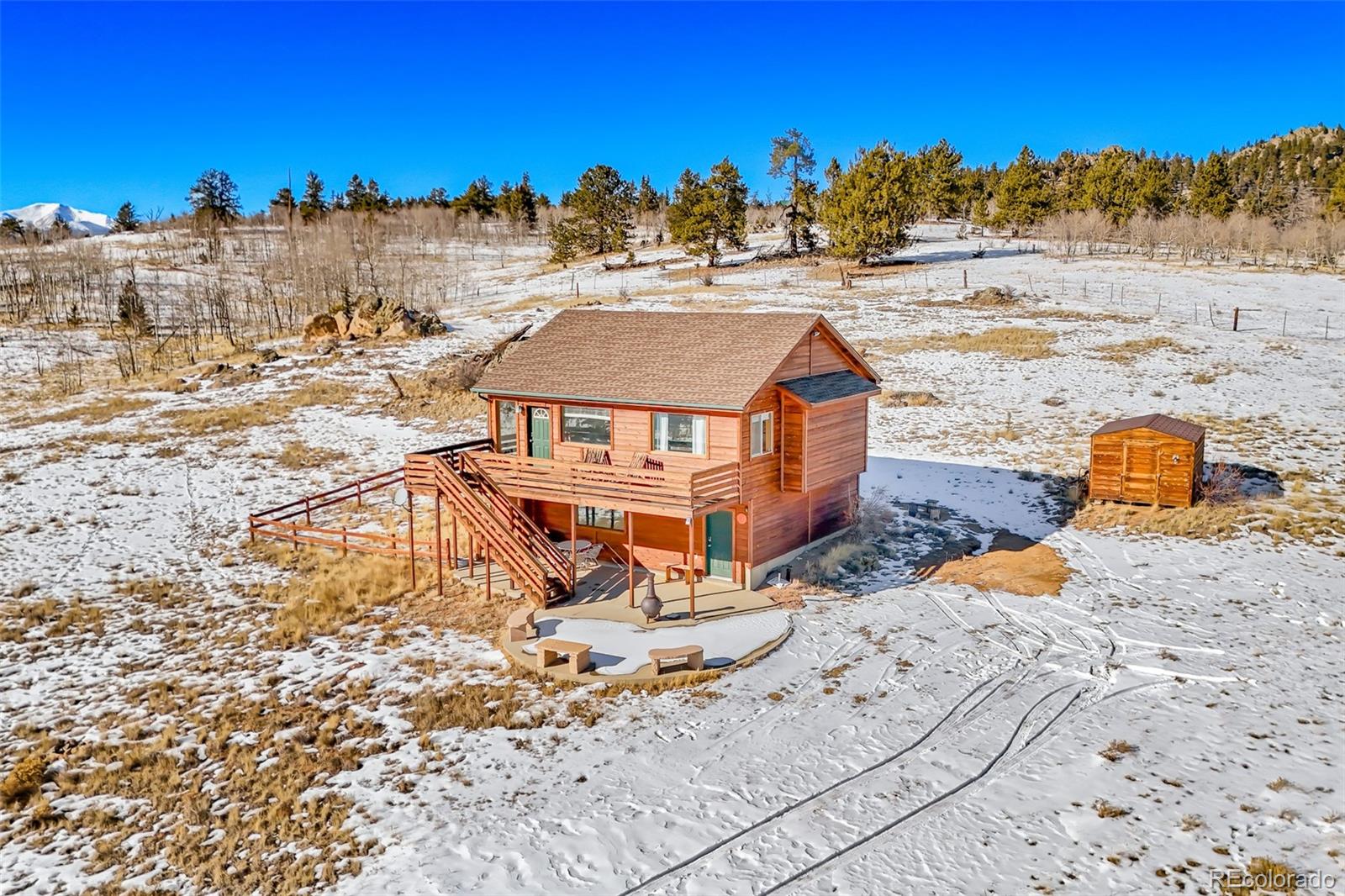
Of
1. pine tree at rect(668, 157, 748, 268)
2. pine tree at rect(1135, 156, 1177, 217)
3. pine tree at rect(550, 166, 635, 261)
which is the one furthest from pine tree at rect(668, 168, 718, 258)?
pine tree at rect(1135, 156, 1177, 217)

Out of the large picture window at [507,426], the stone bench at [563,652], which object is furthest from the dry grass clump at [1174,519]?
the large picture window at [507,426]

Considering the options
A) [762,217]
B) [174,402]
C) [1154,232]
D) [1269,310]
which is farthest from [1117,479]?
[762,217]

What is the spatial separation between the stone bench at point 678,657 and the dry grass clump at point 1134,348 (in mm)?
35002

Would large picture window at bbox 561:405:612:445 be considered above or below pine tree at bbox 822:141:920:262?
below

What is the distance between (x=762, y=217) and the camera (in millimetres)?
123312

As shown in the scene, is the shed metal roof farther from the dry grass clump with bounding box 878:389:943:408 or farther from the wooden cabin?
the dry grass clump with bounding box 878:389:943:408

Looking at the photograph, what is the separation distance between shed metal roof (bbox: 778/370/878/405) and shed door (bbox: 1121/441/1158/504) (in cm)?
832

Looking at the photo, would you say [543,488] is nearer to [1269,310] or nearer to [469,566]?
[469,566]

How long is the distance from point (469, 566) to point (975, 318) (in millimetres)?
41454

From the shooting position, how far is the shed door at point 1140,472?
2677 cm

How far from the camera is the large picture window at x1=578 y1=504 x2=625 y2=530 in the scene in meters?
24.3

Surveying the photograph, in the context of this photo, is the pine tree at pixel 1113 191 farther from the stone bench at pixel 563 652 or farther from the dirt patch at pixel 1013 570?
the stone bench at pixel 563 652

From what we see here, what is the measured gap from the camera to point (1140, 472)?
88.6 feet

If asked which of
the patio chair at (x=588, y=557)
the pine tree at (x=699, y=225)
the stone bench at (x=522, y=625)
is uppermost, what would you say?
the pine tree at (x=699, y=225)
